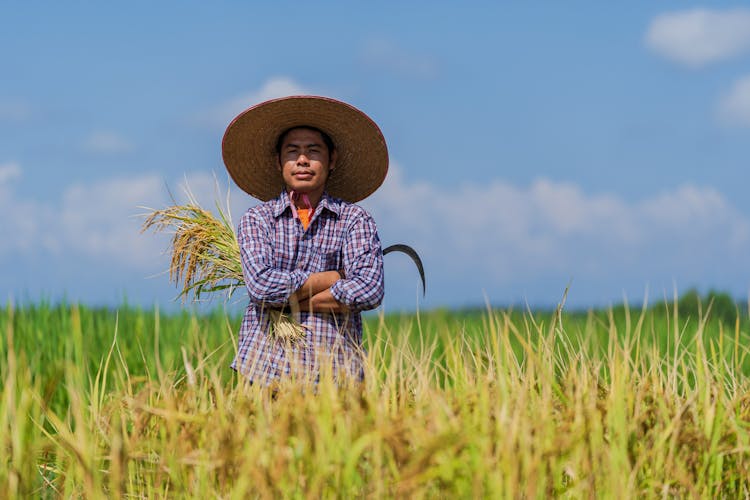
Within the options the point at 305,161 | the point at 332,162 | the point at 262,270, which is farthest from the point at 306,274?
the point at 332,162

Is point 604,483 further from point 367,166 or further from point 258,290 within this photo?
point 367,166

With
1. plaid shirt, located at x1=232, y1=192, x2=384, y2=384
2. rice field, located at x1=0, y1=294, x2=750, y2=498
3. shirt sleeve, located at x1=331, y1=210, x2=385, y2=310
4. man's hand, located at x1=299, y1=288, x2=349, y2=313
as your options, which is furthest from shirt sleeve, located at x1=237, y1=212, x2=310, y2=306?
rice field, located at x1=0, y1=294, x2=750, y2=498

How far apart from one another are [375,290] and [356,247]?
0.26 metres

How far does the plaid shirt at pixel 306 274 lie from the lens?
150 inches

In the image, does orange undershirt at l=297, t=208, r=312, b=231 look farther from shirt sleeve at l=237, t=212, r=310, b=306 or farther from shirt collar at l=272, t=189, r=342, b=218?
shirt sleeve at l=237, t=212, r=310, b=306

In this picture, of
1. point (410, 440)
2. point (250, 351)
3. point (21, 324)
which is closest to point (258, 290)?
point (250, 351)

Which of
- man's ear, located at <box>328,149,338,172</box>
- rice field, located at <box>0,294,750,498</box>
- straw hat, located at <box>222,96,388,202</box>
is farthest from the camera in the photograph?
man's ear, located at <box>328,149,338,172</box>

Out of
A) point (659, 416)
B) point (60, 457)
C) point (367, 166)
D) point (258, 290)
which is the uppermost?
point (367, 166)

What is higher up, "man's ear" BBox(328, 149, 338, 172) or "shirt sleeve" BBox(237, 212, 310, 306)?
"man's ear" BBox(328, 149, 338, 172)

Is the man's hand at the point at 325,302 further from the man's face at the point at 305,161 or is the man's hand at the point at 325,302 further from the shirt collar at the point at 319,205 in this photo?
the man's face at the point at 305,161

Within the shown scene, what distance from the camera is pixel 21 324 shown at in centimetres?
841

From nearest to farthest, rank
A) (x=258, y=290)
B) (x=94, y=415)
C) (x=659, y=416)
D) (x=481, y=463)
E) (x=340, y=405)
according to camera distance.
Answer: (x=481, y=463) → (x=340, y=405) → (x=659, y=416) → (x=94, y=415) → (x=258, y=290)

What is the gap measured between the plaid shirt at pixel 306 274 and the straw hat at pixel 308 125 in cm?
42

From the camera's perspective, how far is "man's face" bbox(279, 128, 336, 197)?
402cm
